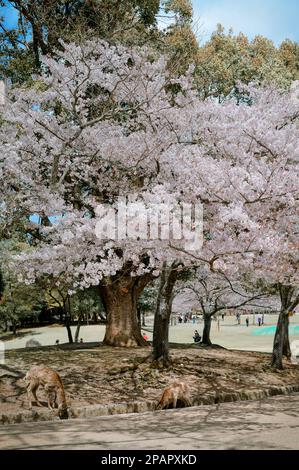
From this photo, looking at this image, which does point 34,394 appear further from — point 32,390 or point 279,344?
point 279,344

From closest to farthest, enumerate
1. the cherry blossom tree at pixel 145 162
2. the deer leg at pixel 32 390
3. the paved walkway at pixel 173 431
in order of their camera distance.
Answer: the paved walkway at pixel 173 431, the deer leg at pixel 32 390, the cherry blossom tree at pixel 145 162

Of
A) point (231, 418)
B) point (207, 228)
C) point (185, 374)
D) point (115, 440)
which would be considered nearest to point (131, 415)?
point (231, 418)

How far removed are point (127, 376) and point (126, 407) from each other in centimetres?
226

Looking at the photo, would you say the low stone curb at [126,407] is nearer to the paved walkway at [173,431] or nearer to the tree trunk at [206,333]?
the paved walkway at [173,431]

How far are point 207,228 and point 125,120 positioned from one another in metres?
6.64

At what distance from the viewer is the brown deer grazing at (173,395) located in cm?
1085

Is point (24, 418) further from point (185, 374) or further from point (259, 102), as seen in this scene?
point (259, 102)

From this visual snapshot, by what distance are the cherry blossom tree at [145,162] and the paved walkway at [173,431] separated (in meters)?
3.20

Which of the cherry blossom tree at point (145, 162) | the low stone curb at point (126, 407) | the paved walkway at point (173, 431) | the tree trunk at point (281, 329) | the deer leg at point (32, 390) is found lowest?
the low stone curb at point (126, 407)

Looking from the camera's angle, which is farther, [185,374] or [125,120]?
[125,120]

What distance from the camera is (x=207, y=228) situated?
12711 mm

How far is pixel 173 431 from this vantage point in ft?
26.3

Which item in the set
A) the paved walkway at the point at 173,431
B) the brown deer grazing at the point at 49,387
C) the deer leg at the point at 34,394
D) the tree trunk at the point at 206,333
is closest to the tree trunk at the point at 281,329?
the paved walkway at the point at 173,431

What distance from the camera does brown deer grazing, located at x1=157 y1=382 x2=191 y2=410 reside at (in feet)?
35.6
